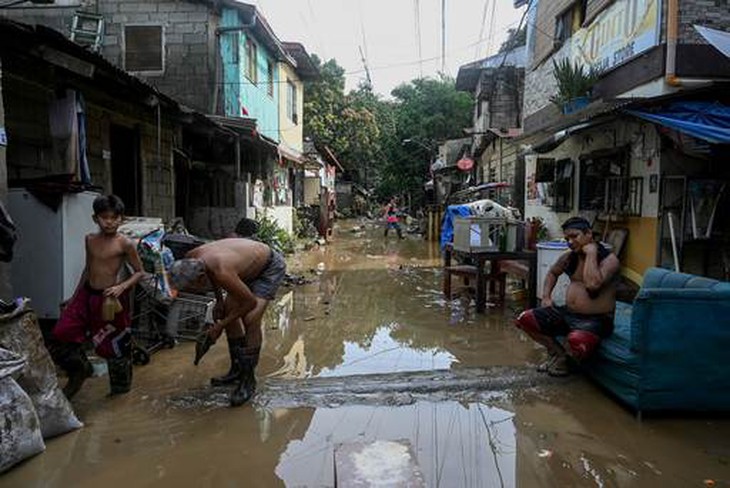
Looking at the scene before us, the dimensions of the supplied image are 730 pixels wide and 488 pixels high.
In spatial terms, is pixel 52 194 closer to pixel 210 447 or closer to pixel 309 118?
pixel 210 447

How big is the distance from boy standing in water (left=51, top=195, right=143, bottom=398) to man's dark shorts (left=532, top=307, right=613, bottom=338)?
11.7ft

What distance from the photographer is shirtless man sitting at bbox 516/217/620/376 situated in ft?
16.0

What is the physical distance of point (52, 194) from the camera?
5.46 metres

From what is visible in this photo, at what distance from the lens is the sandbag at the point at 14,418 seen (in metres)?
3.38

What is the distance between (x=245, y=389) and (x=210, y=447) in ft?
2.78

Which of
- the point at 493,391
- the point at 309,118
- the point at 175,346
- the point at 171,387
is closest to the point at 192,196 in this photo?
the point at 175,346

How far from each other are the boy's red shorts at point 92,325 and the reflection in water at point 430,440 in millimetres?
1767

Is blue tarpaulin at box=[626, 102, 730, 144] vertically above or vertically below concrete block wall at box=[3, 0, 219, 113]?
below

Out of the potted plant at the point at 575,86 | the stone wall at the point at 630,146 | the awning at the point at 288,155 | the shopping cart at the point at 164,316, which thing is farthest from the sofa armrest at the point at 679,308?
→ the awning at the point at 288,155

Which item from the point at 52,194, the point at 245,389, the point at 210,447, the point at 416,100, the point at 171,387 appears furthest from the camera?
the point at 416,100

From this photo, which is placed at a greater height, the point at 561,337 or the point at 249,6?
the point at 249,6

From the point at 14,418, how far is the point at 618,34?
9.63 m

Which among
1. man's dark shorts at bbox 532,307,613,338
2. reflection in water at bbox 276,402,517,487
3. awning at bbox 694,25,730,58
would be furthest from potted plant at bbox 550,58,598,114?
reflection in water at bbox 276,402,517,487

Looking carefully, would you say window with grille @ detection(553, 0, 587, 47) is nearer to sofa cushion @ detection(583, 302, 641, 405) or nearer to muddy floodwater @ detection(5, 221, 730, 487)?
muddy floodwater @ detection(5, 221, 730, 487)
